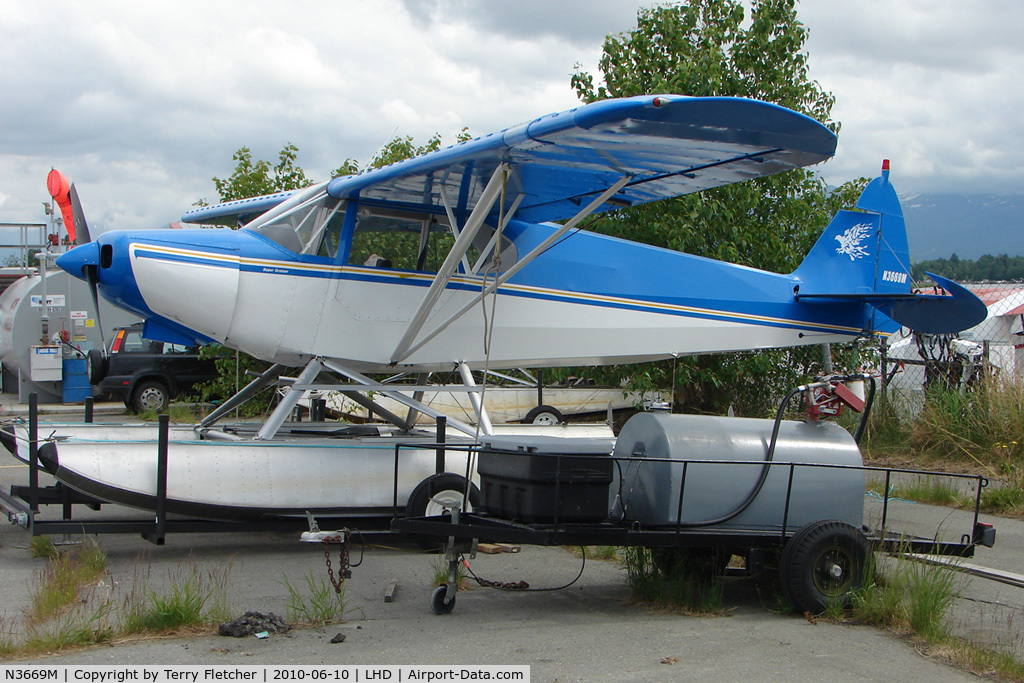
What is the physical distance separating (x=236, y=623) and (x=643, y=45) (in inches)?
450

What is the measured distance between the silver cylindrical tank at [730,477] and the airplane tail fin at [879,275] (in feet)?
13.7

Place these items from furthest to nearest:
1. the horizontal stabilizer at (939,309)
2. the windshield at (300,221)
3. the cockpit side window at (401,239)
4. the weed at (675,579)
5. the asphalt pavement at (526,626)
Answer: the horizontal stabilizer at (939,309)
the cockpit side window at (401,239)
the windshield at (300,221)
the weed at (675,579)
the asphalt pavement at (526,626)

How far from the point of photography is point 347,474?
714cm

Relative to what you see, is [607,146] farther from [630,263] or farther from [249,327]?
[249,327]

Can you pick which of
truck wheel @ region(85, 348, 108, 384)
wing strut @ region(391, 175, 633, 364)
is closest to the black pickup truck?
truck wheel @ region(85, 348, 108, 384)

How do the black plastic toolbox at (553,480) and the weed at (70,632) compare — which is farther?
the black plastic toolbox at (553,480)

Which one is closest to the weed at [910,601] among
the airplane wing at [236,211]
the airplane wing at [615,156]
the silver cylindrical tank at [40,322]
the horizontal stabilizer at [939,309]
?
the airplane wing at [615,156]

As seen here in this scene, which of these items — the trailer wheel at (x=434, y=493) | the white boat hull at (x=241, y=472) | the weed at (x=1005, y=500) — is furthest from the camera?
the weed at (x=1005, y=500)

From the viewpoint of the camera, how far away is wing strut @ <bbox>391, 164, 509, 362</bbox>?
657 cm

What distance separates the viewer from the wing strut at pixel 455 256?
657 cm

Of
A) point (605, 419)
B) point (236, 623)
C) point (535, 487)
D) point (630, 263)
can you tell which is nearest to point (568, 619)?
point (535, 487)

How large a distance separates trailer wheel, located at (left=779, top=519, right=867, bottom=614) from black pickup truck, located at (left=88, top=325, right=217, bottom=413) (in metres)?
14.4

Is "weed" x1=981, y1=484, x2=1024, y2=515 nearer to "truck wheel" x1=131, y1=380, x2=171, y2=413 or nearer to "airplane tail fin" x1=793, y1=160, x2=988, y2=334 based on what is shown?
"airplane tail fin" x1=793, y1=160, x2=988, y2=334

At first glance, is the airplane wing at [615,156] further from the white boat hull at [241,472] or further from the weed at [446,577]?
the weed at [446,577]
